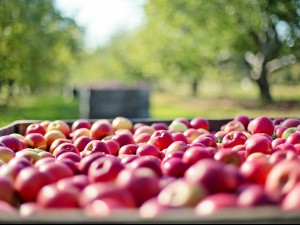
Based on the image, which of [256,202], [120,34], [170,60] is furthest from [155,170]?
[120,34]

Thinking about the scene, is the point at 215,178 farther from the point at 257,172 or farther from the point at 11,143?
the point at 11,143

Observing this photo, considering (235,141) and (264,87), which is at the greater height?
(264,87)

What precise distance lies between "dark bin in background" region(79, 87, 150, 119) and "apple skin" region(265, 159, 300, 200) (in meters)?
8.08

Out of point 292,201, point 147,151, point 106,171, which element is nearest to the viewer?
point 292,201

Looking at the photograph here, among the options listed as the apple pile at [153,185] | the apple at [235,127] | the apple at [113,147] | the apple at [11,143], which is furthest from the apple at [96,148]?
the apple at [235,127]

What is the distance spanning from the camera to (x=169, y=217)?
138cm

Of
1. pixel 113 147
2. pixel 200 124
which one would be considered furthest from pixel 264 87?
pixel 113 147

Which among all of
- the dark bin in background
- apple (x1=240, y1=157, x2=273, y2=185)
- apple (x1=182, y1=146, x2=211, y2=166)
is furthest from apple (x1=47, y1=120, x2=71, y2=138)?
the dark bin in background

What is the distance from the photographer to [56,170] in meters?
2.20

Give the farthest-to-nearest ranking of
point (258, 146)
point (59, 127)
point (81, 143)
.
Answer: point (59, 127)
point (81, 143)
point (258, 146)

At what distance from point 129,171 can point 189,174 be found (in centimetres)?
25

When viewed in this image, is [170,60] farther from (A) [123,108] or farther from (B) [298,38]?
(A) [123,108]

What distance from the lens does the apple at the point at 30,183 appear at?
1992 millimetres

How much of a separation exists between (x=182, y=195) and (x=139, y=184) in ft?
0.69
